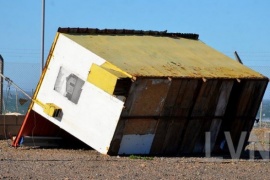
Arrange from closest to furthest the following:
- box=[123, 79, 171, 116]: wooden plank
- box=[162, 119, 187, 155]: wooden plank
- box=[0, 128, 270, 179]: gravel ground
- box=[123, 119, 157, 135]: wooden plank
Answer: box=[0, 128, 270, 179]: gravel ground
box=[123, 79, 171, 116]: wooden plank
box=[123, 119, 157, 135]: wooden plank
box=[162, 119, 187, 155]: wooden plank

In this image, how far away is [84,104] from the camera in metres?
16.8


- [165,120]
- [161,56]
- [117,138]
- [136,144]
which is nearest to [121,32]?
[161,56]

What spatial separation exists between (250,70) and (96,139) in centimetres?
488

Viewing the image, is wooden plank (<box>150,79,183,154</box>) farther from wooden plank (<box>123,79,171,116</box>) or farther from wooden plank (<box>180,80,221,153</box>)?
wooden plank (<box>180,80,221,153</box>)

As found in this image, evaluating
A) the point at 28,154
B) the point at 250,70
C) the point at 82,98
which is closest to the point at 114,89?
the point at 82,98

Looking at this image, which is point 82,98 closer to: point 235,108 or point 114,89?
point 114,89

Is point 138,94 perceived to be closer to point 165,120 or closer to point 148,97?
point 148,97

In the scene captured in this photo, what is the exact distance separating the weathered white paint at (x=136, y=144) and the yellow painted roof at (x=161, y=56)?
144 cm

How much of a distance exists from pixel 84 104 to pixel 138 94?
116cm

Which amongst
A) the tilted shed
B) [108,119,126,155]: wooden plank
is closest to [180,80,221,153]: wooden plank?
the tilted shed

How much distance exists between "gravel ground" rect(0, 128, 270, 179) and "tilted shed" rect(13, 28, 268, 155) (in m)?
0.71

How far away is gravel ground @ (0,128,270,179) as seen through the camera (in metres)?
13.1

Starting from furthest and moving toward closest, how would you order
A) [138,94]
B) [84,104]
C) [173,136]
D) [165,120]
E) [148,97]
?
1. [173,136]
2. [165,120]
3. [148,97]
4. [84,104]
5. [138,94]

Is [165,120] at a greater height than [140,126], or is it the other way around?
[165,120]
